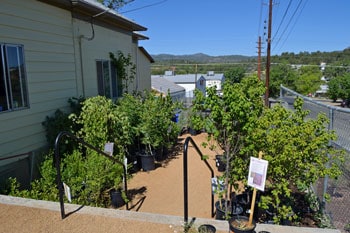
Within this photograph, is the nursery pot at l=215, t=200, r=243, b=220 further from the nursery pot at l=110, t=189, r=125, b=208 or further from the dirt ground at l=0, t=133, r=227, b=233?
the nursery pot at l=110, t=189, r=125, b=208

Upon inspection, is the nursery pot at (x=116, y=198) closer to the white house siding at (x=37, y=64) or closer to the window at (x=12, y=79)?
the white house siding at (x=37, y=64)

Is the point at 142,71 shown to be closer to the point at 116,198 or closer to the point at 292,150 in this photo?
the point at 116,198

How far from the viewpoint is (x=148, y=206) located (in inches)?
216

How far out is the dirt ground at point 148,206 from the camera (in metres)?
3.27

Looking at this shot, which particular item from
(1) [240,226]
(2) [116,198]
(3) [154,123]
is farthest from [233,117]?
(3) [154,123]

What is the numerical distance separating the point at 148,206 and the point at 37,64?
3.90 m

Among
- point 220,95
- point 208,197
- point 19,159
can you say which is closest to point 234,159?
point 220,95

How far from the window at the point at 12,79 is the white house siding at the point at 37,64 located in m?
0.10

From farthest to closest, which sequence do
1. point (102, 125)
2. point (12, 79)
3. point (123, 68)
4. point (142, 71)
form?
point (142, 71) < point (123, 68) < point (102, 125) < point (12, 79)

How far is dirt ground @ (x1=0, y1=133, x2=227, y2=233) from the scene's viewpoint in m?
3.27

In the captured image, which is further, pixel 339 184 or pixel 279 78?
pixel 279 78

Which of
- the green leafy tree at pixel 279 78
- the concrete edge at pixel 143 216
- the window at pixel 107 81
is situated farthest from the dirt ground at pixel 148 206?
the green leafy tree at pixel 279 78

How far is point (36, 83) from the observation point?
5.75 meters

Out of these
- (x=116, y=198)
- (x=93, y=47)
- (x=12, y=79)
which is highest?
(x=93, y=47)
